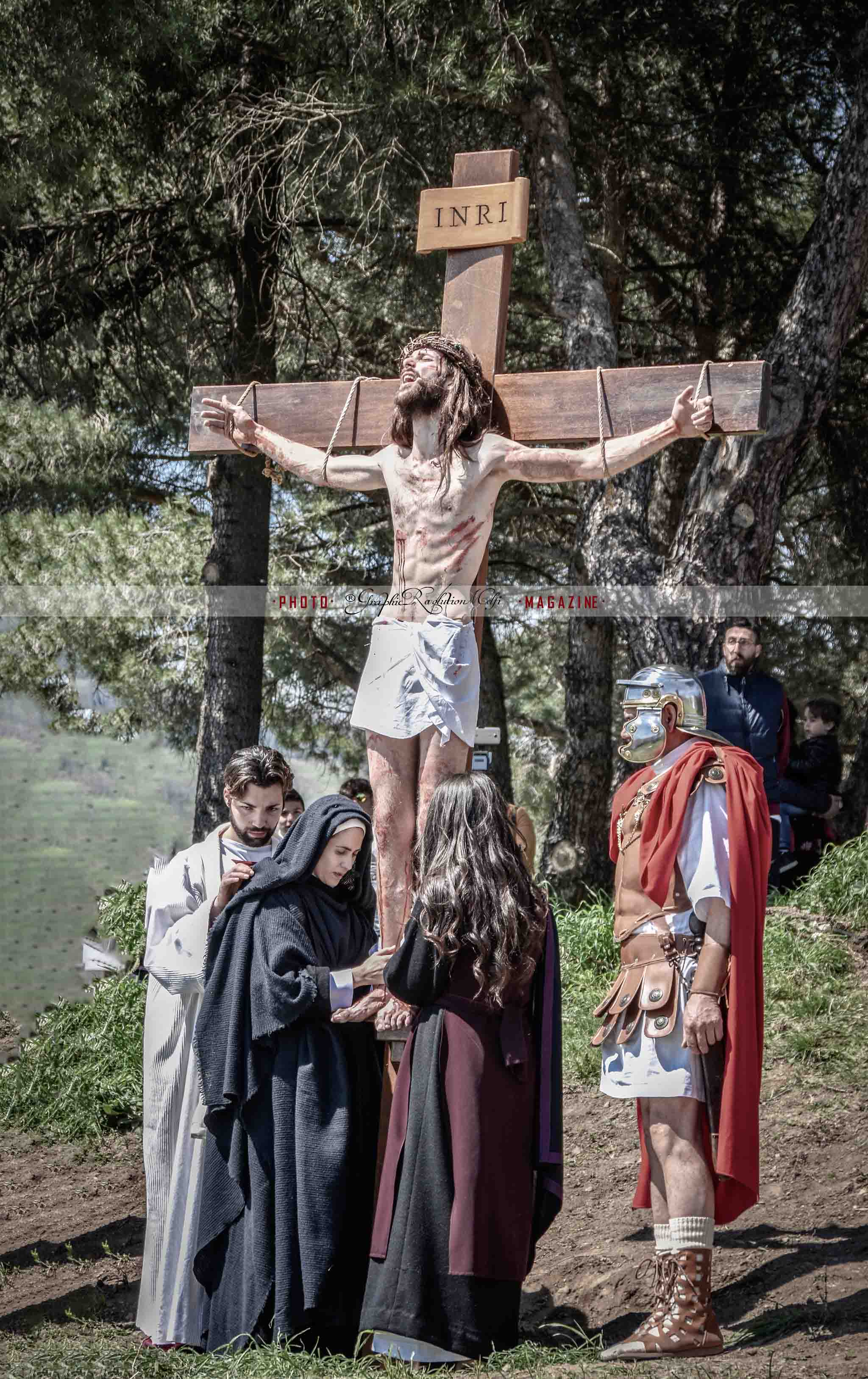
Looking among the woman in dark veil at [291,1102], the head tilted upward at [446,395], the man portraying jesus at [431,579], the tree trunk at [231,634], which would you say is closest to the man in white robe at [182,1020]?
the woman in dark veil at [291,1102]

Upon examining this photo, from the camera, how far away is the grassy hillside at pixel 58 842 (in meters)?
9.16

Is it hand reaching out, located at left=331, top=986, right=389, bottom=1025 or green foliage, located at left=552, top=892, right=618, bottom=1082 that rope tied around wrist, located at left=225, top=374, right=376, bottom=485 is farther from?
green foliage, located at left=552, top=892, right=618, bottom=1082

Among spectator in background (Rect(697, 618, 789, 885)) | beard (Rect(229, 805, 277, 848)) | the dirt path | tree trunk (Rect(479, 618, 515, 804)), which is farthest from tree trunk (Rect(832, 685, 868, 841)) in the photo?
beard (Rect(229, 805, 277, 848))

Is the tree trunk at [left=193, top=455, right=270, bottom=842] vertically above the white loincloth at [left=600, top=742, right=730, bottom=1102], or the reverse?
the tree trunk at [left=193, top=455, right=270, bottom=842]

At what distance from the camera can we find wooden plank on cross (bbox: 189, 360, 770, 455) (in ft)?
14.0

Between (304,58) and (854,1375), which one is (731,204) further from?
(854,1375)

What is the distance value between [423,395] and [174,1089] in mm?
2367

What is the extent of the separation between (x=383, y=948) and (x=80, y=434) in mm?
6839

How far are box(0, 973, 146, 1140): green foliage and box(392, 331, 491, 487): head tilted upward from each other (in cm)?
435

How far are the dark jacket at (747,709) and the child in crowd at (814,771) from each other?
0.72m

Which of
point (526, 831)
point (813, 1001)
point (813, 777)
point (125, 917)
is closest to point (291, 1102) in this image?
point (526, 831)

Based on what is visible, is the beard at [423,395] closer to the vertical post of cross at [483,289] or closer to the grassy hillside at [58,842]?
the vertical post of cross at [483,289]

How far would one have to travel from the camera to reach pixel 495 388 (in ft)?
15.3

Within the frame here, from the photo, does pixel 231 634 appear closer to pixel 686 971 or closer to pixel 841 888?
pixel 841 888
